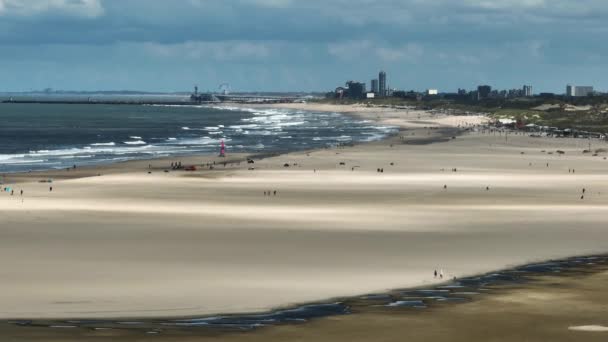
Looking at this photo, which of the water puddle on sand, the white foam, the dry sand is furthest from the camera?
the white foam

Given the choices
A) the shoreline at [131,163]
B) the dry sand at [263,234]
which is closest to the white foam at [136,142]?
the shoreline at [131,163]

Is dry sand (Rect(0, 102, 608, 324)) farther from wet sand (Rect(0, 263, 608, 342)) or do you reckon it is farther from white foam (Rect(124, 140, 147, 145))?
white foam (Rect(124, 140, 147, 145))

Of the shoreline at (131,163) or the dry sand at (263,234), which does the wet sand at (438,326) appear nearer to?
the dry sand at (263,234)

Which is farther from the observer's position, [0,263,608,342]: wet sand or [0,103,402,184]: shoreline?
[0,103,402,184]: shoreline

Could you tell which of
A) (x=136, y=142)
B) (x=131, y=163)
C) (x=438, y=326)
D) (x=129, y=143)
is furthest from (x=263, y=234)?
(x=136, y=142)

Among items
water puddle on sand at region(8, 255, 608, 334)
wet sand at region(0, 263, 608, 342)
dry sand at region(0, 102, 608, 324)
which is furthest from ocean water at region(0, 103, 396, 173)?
wet sand at region(0, 263, 608, 342)

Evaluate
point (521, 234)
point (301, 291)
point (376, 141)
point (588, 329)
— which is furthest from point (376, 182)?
point (376, 141)

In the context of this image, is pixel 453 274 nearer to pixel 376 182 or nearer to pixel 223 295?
pixel 223 295
